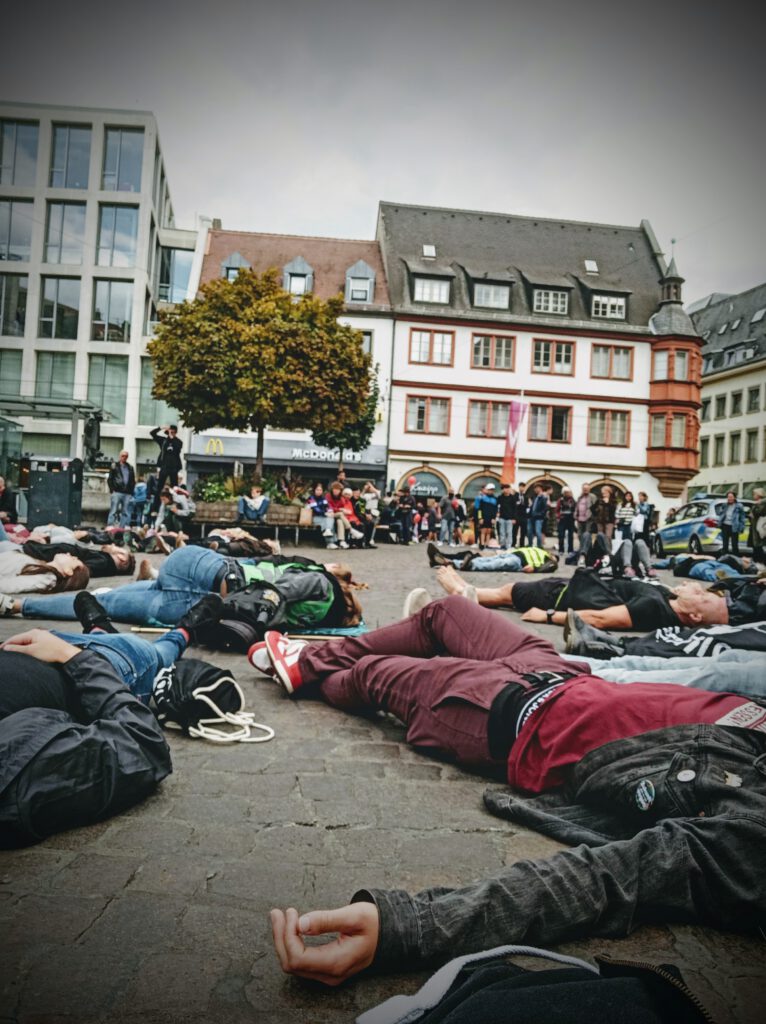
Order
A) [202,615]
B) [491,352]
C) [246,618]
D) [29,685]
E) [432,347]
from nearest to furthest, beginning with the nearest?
[29,685] < [202,615] < [246,618] < [432,347] < [491,352]

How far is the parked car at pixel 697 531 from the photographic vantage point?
20.5 m

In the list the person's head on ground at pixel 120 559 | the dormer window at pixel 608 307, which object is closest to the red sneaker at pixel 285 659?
the person's head on ground at pixel 120 559

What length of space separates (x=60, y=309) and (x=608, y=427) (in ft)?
102

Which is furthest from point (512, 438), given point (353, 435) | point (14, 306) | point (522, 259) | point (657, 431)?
point (14, 306)

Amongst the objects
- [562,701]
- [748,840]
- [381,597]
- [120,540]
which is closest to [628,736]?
[562,701]

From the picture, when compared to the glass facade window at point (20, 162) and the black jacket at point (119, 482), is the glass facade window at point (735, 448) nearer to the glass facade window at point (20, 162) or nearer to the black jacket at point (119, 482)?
the black jacket at point (119, 482)

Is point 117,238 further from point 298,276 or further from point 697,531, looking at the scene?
point 697,531

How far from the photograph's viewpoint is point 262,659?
5.00m

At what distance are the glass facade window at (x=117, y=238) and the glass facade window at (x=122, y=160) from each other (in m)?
1.52

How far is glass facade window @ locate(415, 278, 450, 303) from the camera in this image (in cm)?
4228

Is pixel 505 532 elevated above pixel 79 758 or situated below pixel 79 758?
above

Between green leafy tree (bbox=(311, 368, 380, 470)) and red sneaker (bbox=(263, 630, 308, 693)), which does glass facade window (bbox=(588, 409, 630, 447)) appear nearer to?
green leafy tree (bbox=(311, 368, 380, 470))

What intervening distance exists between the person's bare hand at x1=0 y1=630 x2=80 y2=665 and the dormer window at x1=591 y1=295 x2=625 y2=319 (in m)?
43.8

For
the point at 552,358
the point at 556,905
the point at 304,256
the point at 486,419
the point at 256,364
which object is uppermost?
the point at 304,256
